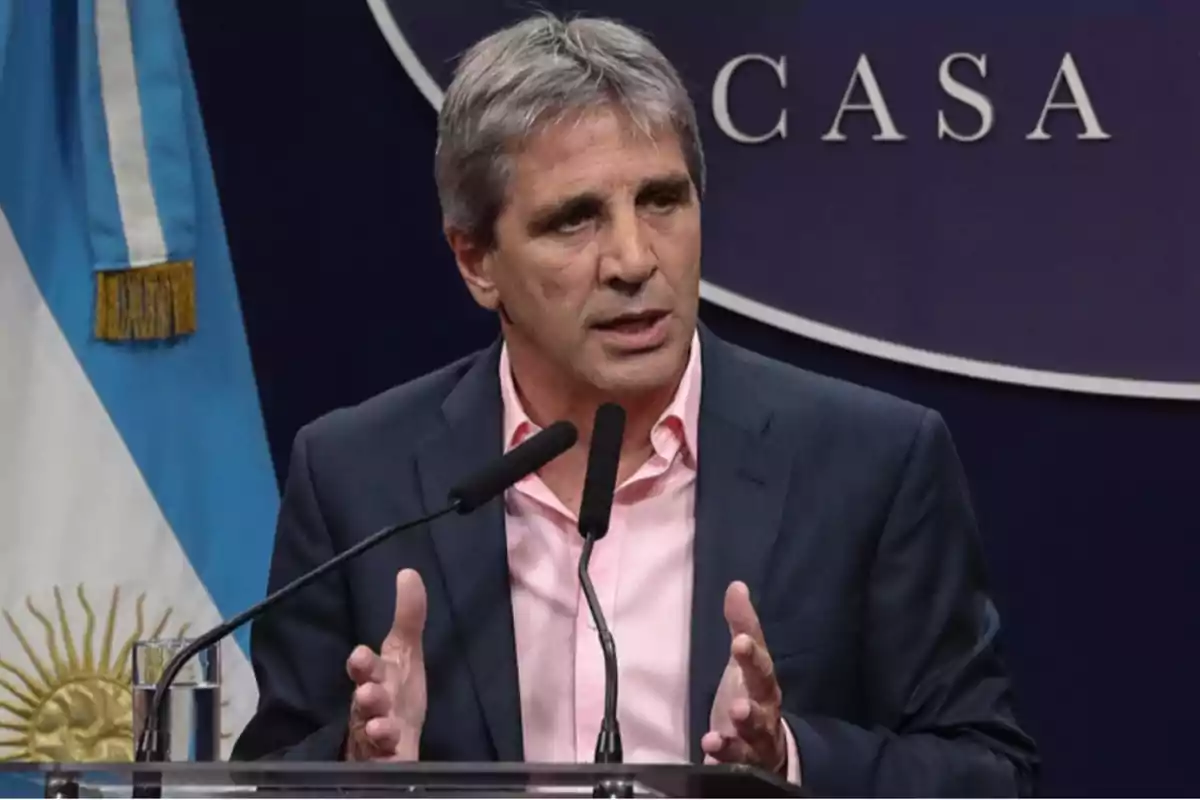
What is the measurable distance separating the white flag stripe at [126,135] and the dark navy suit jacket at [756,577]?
0.61 meters

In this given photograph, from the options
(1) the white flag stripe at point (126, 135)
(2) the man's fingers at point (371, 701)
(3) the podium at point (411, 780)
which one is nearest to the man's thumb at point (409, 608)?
(2) the man's fingers at point (371, 701)

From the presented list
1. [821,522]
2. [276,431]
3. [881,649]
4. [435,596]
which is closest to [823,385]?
[821,522]

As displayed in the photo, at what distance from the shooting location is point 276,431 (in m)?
2.87

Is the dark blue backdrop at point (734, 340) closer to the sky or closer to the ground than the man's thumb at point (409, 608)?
closer to the sky

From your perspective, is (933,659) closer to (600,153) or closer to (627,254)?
(627,254)

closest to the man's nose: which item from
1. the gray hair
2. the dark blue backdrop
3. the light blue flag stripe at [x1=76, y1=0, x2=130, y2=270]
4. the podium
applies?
the gray hair

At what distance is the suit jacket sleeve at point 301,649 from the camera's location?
2.13m

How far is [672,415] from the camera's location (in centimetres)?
217

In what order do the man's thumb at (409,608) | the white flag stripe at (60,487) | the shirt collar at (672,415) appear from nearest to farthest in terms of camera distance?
1. the man's thumb at (409,608)
2. the shirt collar at (672,415)
3. the white flag stripe at (60,487)

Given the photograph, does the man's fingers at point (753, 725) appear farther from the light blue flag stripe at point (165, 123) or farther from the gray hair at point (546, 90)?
the light blue flag stripe at point (165, 123)

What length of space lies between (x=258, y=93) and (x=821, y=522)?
49.1 inches

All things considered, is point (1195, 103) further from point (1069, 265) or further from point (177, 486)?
point (177, 486)

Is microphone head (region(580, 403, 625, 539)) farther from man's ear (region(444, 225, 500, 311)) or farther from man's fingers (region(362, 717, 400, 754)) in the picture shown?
man's ear (region(444, 225, 500, 311))

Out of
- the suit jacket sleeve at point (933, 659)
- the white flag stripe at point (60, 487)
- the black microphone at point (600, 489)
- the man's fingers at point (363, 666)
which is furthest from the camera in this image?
the white flag stripe at point (60, 487)
